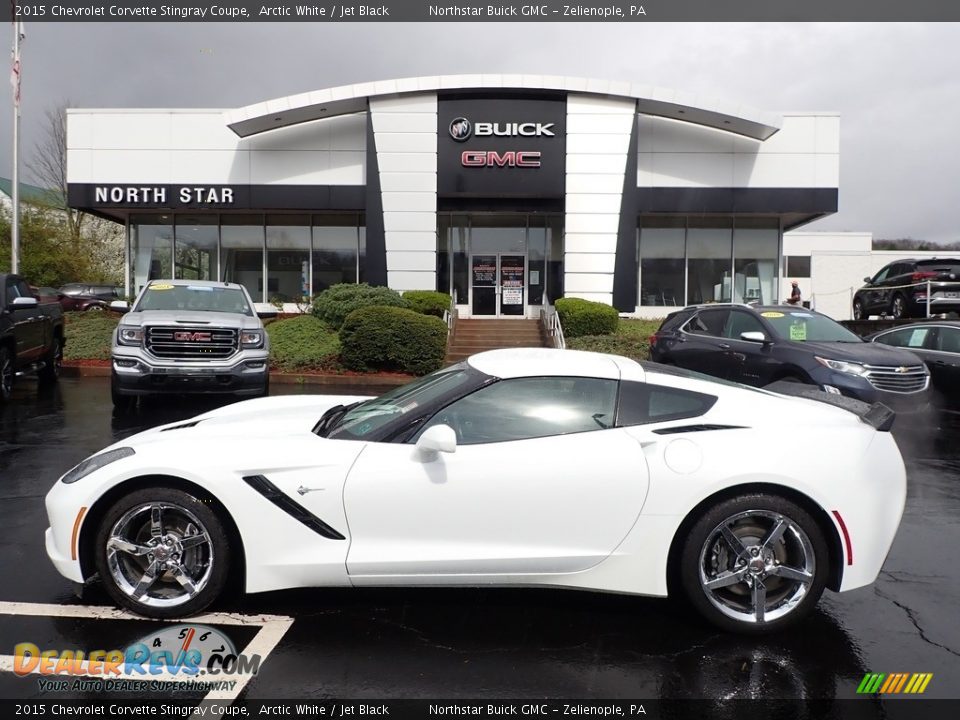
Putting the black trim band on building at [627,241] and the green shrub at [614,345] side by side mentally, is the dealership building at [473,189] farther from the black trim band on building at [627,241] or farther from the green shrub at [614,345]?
the green shrub at [614,345]

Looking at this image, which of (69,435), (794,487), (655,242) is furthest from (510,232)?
(794,487)

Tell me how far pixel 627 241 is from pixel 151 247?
15.8 meters

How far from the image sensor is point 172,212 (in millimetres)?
22875

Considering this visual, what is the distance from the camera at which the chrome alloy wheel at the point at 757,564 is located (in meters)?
3.32

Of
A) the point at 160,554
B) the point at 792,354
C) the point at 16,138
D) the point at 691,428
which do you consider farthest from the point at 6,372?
the point at 16,138

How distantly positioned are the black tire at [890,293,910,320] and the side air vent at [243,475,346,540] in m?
18.0

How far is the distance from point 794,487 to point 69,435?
25.4 ft

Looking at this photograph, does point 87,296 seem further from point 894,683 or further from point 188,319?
point 894,683

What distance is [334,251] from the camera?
22906 mm

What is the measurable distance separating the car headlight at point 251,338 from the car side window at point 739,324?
21.3ft

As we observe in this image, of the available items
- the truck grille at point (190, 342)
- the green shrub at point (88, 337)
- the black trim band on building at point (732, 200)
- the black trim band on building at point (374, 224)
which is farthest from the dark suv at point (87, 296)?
the black trim band on building at point (732, 200)

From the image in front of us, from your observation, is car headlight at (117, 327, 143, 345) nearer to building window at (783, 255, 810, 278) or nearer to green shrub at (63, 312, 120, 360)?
green shrub at (63, 312, 120, 360)

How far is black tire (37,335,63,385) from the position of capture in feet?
39.4

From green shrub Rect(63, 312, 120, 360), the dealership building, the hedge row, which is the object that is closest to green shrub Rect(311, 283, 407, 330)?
the hedge row
